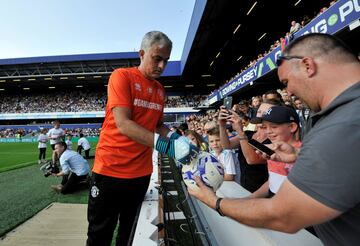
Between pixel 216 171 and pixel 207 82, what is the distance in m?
38.7

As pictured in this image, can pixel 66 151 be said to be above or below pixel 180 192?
above

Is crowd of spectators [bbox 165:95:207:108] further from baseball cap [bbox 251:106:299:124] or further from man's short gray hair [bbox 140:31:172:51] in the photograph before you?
man's short gray hair [bbox 140:31:172:51]

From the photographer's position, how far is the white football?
5.65ft

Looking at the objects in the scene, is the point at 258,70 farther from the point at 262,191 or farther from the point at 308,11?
the point at 262,191

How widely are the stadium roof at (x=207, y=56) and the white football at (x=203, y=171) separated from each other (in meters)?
12.5

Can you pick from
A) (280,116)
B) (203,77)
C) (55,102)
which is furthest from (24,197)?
(55,102)

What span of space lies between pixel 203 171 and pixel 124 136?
0.79 m

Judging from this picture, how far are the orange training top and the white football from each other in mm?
644

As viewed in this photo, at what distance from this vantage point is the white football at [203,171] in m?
1.72

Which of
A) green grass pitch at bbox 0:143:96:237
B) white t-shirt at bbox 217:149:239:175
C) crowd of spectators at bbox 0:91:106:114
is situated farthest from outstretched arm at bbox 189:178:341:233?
crowd of spectators at bbox 0:91:106:114

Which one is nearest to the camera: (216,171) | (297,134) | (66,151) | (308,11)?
(216,171)

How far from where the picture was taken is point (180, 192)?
5859 mm

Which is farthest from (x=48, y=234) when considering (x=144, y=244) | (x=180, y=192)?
(x=180, y=192)

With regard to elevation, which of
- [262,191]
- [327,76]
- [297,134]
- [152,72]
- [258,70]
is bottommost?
[262,191]
